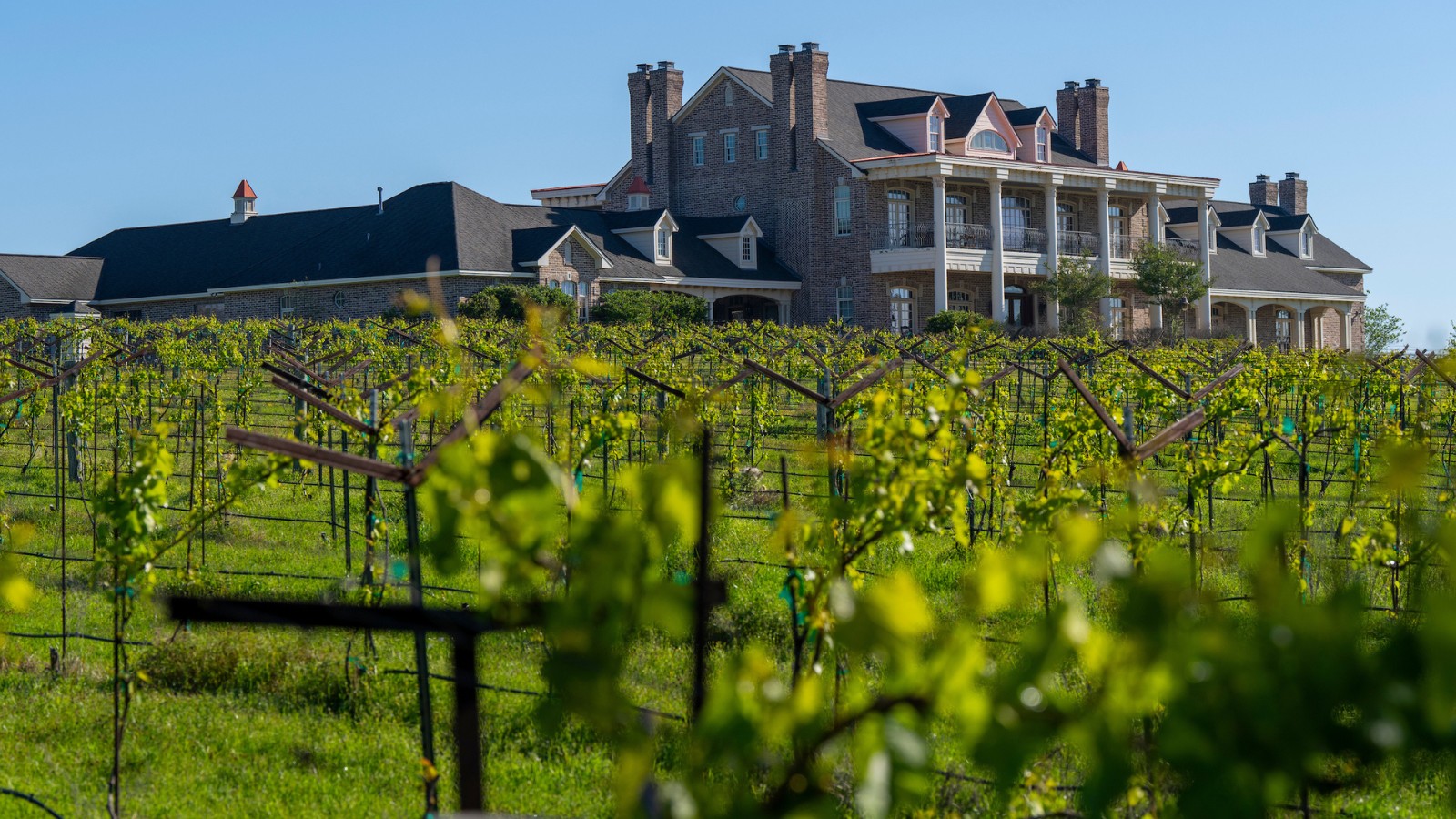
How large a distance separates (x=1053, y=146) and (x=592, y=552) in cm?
5279

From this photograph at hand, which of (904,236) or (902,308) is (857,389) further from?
(904,236)

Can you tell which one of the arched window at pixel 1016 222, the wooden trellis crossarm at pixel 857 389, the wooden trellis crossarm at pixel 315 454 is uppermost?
the arched window at pixel 1016 222

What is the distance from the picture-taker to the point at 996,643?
26.9ft

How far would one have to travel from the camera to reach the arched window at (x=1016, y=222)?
4644 centimetres

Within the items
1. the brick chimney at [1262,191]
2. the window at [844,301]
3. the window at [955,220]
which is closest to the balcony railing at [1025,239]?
the window at [955,220]

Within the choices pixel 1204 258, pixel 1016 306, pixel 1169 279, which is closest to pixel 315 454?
pixel 1169 279

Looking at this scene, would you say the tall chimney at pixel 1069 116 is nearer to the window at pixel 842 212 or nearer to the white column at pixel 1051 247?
the white column at pixel 1051 247

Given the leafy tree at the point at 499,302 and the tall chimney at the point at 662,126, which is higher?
the tall chimney at the point at 662,126

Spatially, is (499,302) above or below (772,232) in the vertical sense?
below

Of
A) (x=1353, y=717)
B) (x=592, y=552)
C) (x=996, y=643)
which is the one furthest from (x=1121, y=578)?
(x=996, y=643)

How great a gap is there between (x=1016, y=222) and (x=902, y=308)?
5327mm

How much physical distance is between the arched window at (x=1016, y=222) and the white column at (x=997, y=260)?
1333mm

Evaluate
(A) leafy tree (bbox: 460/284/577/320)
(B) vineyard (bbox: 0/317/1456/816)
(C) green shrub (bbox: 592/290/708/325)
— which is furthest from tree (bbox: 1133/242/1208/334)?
(B) vineyard (bbox: 0/317/1456/816)

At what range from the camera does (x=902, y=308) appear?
148 ft
